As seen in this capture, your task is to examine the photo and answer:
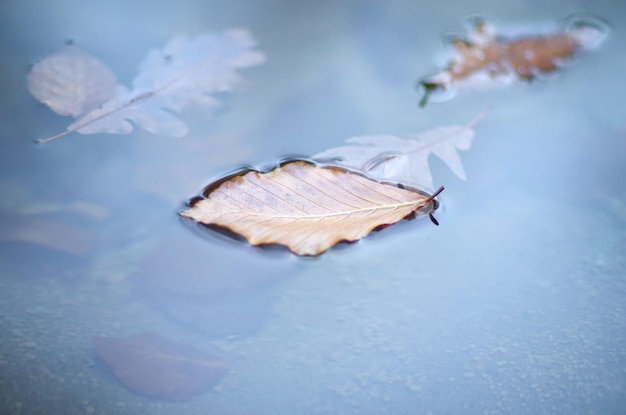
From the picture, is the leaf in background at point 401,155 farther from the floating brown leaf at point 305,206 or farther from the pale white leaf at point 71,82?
the pale white leaf at point 71,82

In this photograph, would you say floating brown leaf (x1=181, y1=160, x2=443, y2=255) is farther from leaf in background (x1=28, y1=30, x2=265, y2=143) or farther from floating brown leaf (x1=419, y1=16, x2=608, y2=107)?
floating brown leaf (x1=419, y1=16, x2=608, y2=107)

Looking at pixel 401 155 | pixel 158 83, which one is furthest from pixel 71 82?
pixel 401 155

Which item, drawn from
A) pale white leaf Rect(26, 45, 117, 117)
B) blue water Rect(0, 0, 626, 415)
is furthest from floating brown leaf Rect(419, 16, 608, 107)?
pale white leaf Rect(26, 45, 117, 117)

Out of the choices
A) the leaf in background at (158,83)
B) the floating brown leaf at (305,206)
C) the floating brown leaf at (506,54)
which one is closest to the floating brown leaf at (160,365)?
the floating brown leaf at (305,206)

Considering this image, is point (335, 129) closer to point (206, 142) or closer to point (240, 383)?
point (206, 142)

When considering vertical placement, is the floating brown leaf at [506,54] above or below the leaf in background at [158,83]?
above

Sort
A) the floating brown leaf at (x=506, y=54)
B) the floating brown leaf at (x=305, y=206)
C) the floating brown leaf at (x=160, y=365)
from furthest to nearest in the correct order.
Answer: the floating brown leaf at (x=506, y=54) < the floating brown leaf at (x=305, y=206) < the floating brown leaf at (x=160, y=365)

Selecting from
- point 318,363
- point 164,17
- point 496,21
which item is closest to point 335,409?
point 318,363
